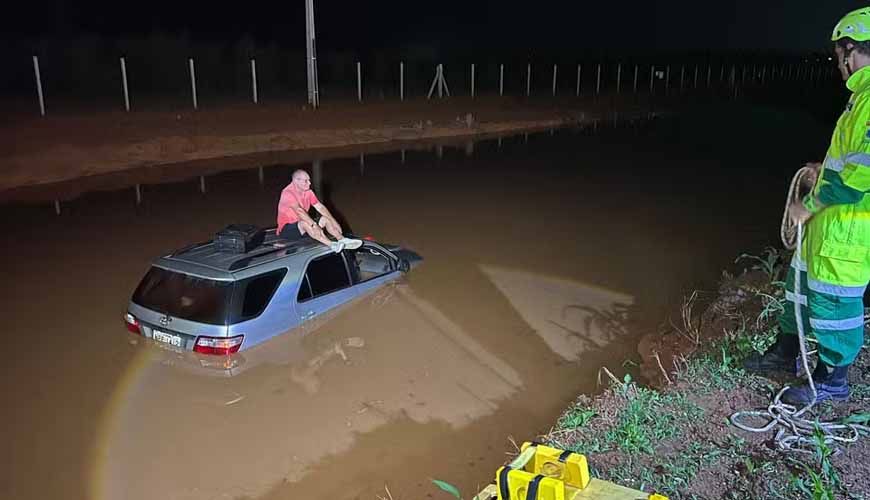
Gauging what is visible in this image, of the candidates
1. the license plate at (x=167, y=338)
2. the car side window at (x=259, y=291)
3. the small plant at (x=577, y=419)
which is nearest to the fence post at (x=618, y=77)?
the car side window at (x=259, y=291)

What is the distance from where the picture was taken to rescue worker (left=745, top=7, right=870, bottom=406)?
3721 mm

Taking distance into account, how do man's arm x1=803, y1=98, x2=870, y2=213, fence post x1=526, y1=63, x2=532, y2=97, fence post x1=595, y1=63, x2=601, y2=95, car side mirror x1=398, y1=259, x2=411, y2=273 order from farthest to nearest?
1. fence post x1=595, y1=63, x2=601, y2=95
2. fence post x1=526, y1=63, x2=532, y2=97
3. car side mirror x1=398, y1=259, x2=411, y2=273
4. man's arm x1=803, y1=98, x2=870, y2=213

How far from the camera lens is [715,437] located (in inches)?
158

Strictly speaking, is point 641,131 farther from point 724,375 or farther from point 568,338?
→ point 724,375

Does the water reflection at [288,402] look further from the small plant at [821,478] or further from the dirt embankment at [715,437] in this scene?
the small plant at [821,478]

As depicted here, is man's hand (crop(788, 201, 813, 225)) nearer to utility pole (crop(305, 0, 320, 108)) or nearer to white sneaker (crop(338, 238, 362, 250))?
white sneaker (crop(338, 238, 362, 250))

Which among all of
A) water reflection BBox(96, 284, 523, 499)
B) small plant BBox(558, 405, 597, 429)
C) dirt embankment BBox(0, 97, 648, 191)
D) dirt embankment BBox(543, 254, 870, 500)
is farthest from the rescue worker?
dirt embankment BBox(0, 97, 648, 191)

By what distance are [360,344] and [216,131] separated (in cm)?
1490

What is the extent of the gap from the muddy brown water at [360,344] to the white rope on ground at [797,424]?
2.13m

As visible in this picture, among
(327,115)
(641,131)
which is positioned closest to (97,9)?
(327,115)

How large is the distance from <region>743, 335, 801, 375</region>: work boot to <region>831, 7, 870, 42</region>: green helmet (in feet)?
6.36

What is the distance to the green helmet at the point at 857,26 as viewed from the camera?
375 centimetres

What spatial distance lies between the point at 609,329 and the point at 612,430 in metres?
3.82

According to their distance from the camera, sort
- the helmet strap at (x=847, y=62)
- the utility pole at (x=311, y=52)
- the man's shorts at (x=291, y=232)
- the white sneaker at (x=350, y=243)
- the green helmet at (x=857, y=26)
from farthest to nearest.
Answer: the utility pole at (x=311, y=52)
the man's shorts at (x=291, y=232)
the white sneaker at (x=350, y=243)
the helmet strap at (x=847, y=62)
the green helmet at (x=857, y=26)
